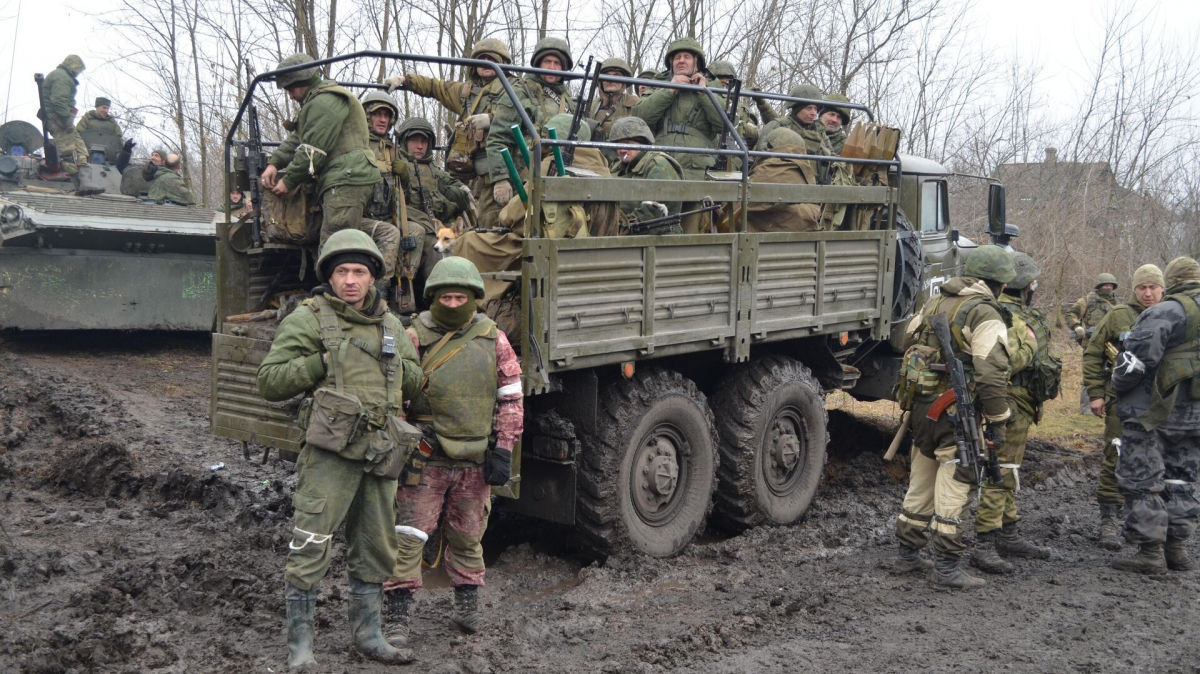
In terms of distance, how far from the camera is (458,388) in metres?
4.70

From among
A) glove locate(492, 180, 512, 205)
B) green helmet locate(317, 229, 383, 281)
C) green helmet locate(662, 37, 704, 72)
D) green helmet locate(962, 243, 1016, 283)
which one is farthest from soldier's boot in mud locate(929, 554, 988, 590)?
green helmet locate(662, 37, 704, 72)

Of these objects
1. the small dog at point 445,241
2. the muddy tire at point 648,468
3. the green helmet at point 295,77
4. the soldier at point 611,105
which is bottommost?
the muddy tire at point 648,468

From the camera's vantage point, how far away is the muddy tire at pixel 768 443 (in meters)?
6.84

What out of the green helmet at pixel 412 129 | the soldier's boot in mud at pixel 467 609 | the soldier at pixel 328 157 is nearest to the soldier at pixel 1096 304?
the green helmet at pixel 412 129

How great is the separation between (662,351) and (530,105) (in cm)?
223

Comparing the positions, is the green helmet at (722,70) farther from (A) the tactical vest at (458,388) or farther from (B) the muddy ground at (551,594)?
(A) the tactical vest at (458,388)

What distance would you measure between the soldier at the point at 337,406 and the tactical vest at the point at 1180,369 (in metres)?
4.57

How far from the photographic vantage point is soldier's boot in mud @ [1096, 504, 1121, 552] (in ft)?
22.5

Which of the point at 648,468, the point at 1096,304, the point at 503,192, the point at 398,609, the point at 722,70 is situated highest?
the point at 722,70

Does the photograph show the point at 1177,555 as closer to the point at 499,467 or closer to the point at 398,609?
the point at 499,467

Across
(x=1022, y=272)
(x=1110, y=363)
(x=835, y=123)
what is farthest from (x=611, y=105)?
(x=1110, y=363)

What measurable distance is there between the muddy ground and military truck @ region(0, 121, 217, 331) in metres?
3.52

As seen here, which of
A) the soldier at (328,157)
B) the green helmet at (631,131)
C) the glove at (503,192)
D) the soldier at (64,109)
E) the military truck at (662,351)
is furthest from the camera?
the soldier at (64,109)

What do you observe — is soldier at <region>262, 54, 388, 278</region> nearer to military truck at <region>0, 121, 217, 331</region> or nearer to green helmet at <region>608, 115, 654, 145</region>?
green helmet at <region>608, 115, 654, 145</region>
